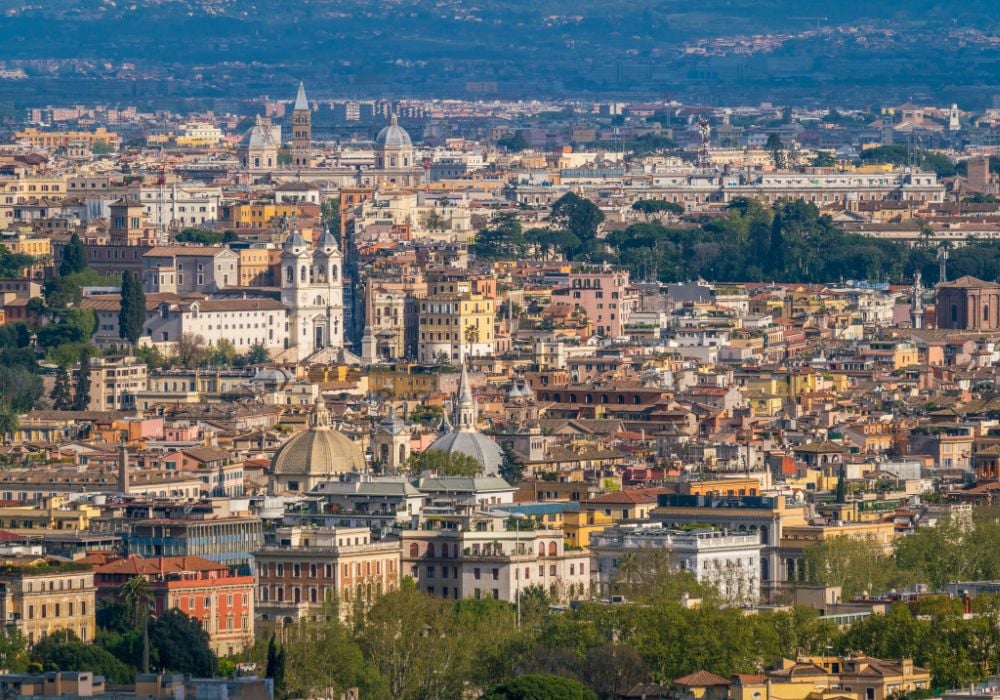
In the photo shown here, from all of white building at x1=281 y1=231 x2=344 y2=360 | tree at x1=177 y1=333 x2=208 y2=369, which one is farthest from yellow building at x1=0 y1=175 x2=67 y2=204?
tree at x1=177 y1=333 x2=208 y2=369

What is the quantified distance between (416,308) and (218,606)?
49847 millimetres

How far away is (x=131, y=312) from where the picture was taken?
97.9 m

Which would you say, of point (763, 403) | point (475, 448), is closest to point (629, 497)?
point (475, 448)

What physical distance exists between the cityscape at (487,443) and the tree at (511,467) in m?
0.15

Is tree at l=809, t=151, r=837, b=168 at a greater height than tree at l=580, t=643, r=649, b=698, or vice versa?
tree at l=809, t=151, r=837, b=168

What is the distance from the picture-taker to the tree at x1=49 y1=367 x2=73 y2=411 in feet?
282

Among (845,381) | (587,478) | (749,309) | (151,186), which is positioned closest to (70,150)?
(151,186)

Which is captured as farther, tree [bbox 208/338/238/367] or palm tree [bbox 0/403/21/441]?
tree [bbox 208/338/238/367]

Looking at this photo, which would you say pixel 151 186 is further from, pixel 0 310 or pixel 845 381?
pixel 845 381

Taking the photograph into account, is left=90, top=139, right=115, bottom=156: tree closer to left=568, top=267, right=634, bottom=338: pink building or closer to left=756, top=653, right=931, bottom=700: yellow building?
left=568, top=267, right=634, bottom=338: pink building

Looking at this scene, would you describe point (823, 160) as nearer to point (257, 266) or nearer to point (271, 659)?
point (257, 266)

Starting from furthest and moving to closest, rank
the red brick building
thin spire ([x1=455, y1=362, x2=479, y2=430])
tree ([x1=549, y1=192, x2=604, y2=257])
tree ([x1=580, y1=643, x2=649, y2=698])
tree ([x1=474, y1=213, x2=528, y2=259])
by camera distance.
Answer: tree ([x1=549, y1=192, x2=604, y2=257])
tree ([x1=474, y1=213, x2=528, y2=259])
thin spire ([x1=455, y1=362, x2=479, y2=430])
the red brick building
tree ([x1=580, y1=643, x2=649, y2=698])

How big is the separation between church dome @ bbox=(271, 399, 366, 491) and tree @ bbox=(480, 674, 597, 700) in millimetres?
19258

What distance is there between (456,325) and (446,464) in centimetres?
3576
